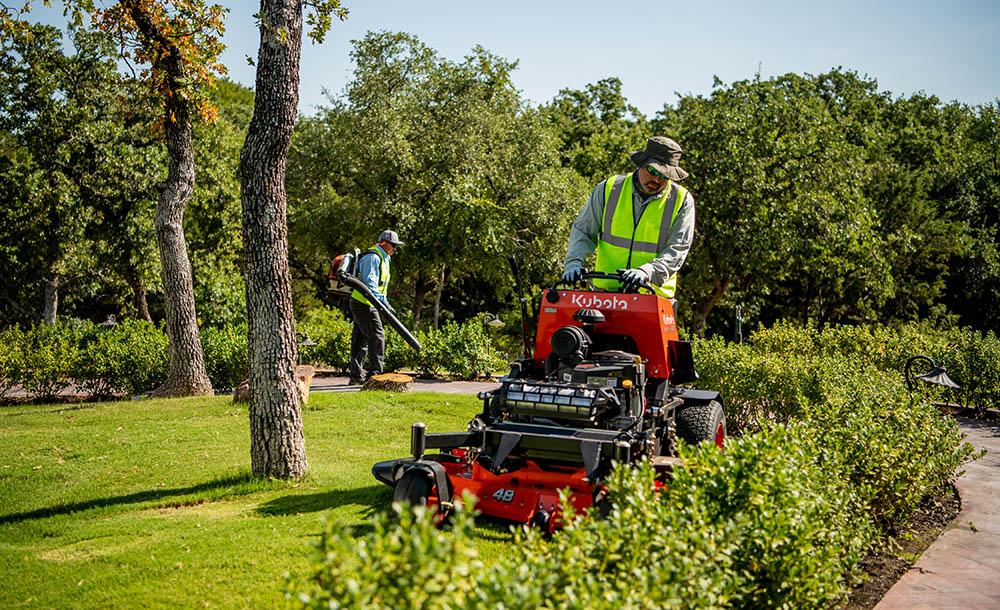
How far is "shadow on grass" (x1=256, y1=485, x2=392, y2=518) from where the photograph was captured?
6000 mm

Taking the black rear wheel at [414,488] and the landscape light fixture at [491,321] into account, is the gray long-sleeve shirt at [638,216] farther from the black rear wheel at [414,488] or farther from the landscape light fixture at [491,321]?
the black rear wheel at [414,488]

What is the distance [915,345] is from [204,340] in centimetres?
1288

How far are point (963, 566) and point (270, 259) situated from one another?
6.04 m

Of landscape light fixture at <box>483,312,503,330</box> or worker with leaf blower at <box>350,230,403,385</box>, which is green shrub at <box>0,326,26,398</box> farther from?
landscape light fixture at <box>483,312,503,330</box>

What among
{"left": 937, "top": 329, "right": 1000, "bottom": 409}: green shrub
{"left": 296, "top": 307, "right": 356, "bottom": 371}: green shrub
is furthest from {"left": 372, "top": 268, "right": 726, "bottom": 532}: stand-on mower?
{"left": 296, "top": 307, "right": 356, "bottom": 371}: green shrub

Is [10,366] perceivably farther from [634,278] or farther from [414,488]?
[634,278]

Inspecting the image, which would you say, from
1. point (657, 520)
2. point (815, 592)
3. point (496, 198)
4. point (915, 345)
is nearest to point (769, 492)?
point (815, 592)

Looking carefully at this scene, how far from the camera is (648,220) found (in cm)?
692

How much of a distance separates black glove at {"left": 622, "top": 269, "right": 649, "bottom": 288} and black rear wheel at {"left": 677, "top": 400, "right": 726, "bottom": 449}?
1321mm

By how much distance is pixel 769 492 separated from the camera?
3.94m

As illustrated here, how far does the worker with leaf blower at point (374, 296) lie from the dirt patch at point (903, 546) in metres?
7.49

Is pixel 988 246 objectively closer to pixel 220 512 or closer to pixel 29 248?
pixel 220 512

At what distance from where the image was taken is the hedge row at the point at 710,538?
2.47 m

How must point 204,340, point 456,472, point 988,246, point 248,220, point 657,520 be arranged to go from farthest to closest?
point 988,246, point 204,340, point 248,220, point 456,472, point 657,520
